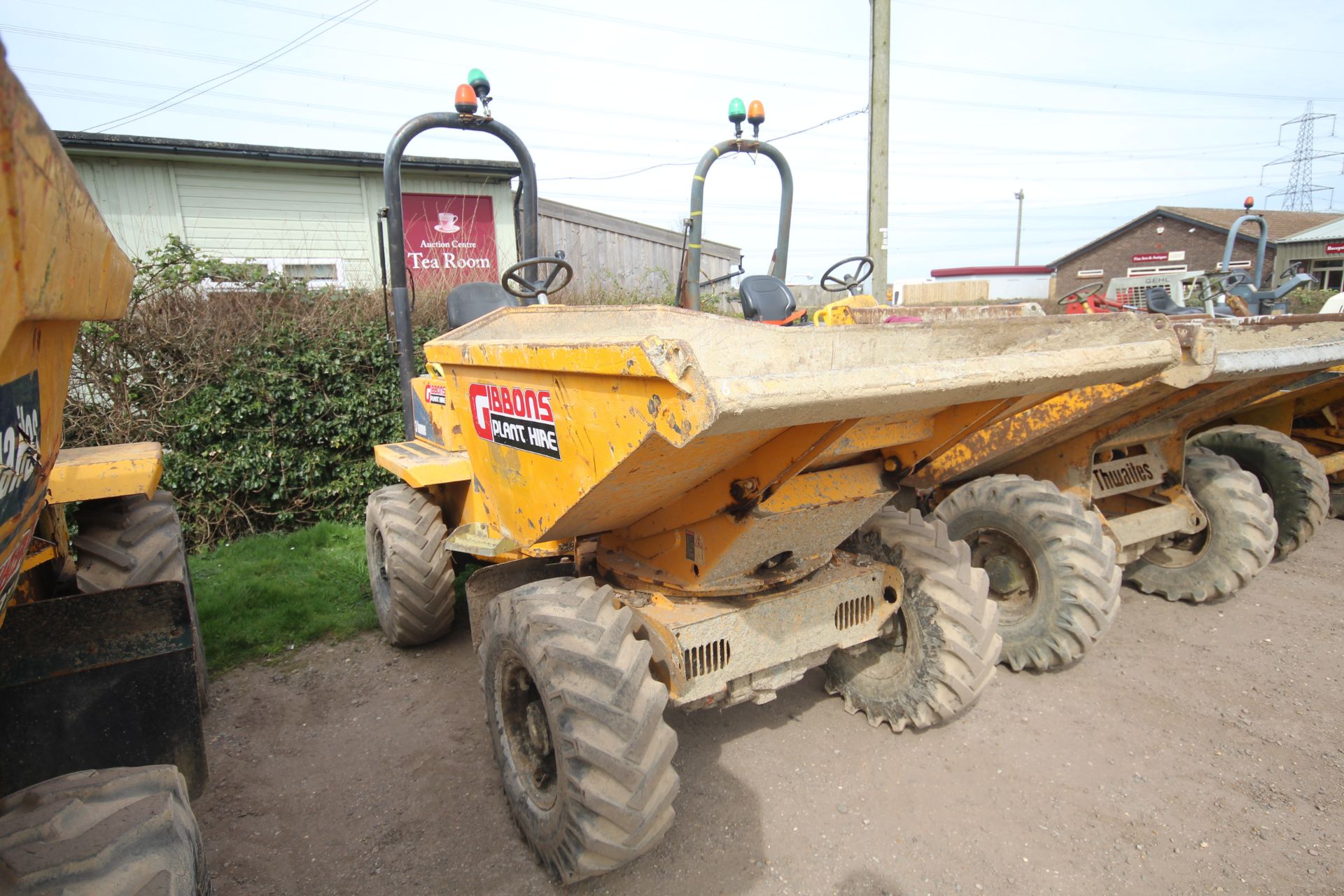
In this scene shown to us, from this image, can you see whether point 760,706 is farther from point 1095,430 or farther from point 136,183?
point 136,183

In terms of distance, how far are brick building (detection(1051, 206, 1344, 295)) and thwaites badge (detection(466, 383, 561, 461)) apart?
26109 millimetres

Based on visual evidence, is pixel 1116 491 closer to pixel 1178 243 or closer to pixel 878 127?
pixel 878 127

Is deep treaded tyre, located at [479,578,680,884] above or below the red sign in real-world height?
below

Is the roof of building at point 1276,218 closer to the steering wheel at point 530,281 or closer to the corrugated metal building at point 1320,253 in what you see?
the corrugated metal building at point 1320,253

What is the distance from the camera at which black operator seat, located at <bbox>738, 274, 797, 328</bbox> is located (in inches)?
176

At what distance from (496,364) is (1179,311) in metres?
5.66

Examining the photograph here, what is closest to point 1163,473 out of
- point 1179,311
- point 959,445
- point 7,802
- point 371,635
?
point 959,445

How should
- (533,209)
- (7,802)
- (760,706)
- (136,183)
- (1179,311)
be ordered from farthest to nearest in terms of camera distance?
(136,183) < (1179,311) < (533,209) < (760,706) < (7,802)

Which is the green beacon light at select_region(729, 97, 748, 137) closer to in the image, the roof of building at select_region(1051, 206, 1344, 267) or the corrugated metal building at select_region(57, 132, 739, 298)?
the corrugated metal building at select_region(57, 132, 739, 298)

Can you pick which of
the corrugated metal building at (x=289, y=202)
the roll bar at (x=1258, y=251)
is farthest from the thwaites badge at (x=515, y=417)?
the roll bar at (x=1258, y=251)

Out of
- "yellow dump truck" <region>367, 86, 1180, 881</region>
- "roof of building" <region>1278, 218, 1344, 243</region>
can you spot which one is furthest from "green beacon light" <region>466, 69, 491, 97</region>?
"roof of building" <region>1278, 218, 1344, 243</region>

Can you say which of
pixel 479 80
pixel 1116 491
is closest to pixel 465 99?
pixel 479 80

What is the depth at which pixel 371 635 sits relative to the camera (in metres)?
4.36

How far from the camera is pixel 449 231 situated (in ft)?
34.0
